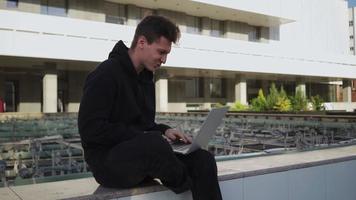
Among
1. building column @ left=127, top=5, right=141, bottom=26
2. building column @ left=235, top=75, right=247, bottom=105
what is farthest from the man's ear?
building column @ left=235, top=75, right=247, bottom=105

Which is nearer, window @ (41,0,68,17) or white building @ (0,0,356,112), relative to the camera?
white building @ (0,0,356,112)

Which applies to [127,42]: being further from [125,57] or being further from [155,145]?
[155,145]

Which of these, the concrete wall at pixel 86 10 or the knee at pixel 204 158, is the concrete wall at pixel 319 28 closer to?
the concrete wall at pixel 86 10

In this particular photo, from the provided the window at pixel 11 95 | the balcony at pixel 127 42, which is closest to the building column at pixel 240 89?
the balcony at pixel 127 42

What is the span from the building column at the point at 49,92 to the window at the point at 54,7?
5085 millimetres

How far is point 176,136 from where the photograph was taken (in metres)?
3.11

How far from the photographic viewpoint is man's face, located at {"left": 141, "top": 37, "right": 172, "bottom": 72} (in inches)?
105

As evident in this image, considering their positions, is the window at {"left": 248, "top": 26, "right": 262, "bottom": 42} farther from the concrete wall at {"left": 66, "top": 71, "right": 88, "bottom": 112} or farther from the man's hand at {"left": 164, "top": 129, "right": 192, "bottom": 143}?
the man's hand at {"left": 164, "top": 129, "right": 192, "bottom": 143}

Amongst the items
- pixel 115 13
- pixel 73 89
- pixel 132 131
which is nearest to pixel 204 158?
pixel 132 131

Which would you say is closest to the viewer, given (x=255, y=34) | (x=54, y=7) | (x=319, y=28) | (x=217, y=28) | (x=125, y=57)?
(x=125, y=57)

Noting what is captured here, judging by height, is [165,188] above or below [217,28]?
below

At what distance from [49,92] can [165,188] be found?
75.3 ft

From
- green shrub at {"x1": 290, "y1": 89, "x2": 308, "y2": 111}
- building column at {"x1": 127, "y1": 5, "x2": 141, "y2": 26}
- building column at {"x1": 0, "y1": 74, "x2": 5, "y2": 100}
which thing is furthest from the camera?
building column at {"x1": 127, "y1": 5, "x2": 141, "y2": 26}

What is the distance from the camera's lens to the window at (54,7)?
27.5m
